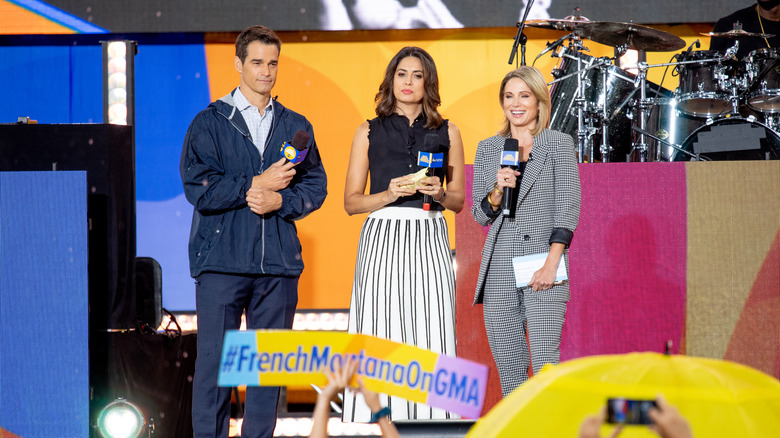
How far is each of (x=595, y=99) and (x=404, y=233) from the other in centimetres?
261

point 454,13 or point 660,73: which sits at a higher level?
point 454,13

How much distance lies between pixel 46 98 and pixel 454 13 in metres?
3.08

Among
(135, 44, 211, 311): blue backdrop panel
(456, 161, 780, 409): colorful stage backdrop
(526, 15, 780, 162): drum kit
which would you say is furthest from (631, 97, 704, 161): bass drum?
(135, 44, 211, 311): blue backdrop panel

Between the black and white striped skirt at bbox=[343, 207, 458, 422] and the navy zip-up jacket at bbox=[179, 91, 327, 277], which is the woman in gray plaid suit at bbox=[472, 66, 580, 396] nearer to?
the black and white striped skirt at bbox=[343, 207, 458, 422]

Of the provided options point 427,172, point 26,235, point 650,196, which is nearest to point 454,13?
point 650,196

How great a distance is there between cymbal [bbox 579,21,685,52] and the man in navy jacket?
2.53 metres

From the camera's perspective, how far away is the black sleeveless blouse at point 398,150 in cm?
314

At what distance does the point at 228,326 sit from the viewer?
2979 mm

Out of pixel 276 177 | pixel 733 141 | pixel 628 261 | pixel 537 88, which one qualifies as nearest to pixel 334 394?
pixel 276 177

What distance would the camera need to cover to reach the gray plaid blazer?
9.56ft

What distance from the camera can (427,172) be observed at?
2.90 m

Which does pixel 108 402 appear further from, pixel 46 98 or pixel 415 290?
pixel 46 98

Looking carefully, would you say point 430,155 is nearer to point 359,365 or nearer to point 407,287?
point 407,287

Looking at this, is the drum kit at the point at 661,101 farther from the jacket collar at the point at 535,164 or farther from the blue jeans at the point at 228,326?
the blue jeans at the point at 228,326
